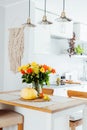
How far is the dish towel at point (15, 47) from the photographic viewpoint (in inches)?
167

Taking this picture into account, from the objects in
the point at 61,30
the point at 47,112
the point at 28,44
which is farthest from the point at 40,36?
the point at 47,112

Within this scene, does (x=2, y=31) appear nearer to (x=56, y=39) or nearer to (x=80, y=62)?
→ (x=56, y=39)

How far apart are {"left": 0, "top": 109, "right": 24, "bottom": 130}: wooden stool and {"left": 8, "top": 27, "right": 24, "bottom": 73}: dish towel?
1.79 meters

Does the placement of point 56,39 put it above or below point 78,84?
above

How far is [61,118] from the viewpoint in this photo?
2.19m

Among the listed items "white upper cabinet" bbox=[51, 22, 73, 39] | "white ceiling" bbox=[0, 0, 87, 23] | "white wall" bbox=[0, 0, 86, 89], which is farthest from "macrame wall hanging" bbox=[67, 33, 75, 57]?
"white ceiling" bbox=[0, 0, 87, 23]

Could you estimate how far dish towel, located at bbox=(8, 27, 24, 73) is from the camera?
4.25m

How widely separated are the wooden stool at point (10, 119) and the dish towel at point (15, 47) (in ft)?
5.86

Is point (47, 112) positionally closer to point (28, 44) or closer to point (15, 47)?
point (28, 44)

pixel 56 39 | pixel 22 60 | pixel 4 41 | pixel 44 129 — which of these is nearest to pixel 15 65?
pixel 22 60

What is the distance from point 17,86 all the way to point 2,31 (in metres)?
1.25

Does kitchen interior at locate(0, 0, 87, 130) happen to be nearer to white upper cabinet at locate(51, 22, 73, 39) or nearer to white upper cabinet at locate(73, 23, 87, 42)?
white upper cabinet at locate(51, 22, 73, 39)

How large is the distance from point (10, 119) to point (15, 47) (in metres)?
2.16

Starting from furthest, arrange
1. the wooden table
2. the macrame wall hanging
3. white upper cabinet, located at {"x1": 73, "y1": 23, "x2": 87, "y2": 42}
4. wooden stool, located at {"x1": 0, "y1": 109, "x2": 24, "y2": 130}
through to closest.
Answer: white upper cabinet, located at {"x1": 73, "y1": 23, "x2": 87, "y2": 42} < the macrame wall hanging < wooden stool, located at {"x1": 0, "y1": 109, "x2": 24, "y2": 130} < the wooden table
